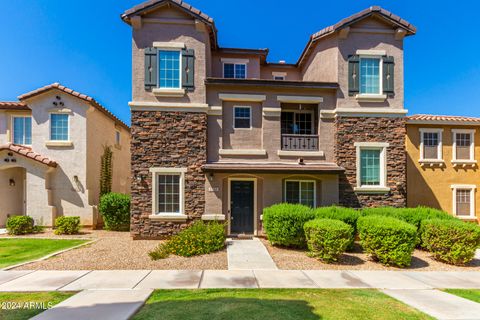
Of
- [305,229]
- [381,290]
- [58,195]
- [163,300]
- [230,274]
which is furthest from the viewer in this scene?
[58,195]

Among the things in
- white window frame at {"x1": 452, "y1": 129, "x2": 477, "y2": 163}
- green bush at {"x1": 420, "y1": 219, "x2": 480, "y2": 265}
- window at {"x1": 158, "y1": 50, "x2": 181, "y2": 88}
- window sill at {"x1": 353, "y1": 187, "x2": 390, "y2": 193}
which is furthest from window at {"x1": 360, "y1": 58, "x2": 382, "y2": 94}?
window at {"x1": 158, "y1": 50, "x2": 181, "y2": 88}

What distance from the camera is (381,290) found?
265 inches

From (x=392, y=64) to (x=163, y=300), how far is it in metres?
14.3

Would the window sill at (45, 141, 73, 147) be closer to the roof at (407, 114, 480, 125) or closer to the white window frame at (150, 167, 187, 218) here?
the white window frame at (150, 167, 187, 218)

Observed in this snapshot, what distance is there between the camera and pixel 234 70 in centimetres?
1575

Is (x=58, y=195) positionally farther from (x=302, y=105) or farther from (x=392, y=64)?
(x=392, y=64)

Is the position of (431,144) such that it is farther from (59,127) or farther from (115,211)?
(59,127)

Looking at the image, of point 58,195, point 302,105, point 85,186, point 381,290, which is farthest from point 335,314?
point 58,195

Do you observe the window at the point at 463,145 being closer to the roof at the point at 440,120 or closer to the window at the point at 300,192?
the roof at the point at 440,120

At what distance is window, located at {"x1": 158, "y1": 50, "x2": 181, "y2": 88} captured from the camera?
12.3 m

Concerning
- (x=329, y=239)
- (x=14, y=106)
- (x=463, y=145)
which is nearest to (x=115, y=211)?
(x=14, y=106)

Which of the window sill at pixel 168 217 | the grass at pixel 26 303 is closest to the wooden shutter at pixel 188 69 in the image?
the window sill at pixel 168 217

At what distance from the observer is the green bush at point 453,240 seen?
29.2 ft

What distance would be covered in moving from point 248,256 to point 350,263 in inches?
144
